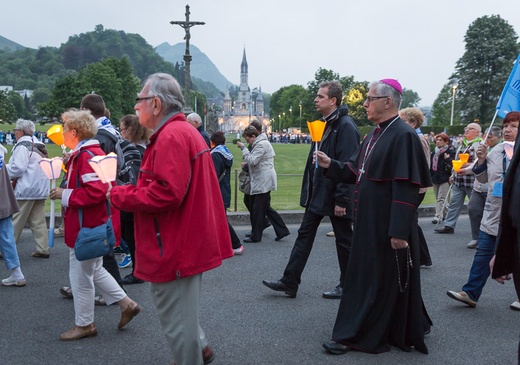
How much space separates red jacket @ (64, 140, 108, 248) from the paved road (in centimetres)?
99

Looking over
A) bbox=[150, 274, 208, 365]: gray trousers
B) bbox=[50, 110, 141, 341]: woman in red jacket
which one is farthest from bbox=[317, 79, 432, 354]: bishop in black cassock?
bbox=[50, 110, 141, 341]: woman in red jacket

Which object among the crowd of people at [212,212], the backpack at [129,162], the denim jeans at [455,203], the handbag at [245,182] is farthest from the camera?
the denim jeans at [455,203]

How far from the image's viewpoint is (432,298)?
6.27 m

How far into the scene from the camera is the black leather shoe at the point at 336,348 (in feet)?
14.9

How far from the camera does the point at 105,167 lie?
378 cm

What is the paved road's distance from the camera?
4484mm

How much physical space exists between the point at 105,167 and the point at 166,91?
2.40 feet

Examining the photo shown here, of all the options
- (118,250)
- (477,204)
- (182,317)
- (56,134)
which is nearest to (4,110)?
(118,250)

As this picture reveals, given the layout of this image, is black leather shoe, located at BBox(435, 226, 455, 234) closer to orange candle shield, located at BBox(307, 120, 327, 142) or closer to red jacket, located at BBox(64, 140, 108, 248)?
orange candle shield, located at BBox(307, 120, 327, 142)

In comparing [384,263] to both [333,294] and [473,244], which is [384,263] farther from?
[473,244]

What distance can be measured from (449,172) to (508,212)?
28.7 feet

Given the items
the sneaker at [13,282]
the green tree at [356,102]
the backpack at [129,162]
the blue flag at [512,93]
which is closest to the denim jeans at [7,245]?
the sneaker at [13,282]

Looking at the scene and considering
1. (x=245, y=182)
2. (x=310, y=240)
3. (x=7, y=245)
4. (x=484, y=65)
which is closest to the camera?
(x=310, y=240)

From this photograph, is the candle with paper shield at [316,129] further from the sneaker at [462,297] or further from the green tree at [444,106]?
the green tree at [444,106]
